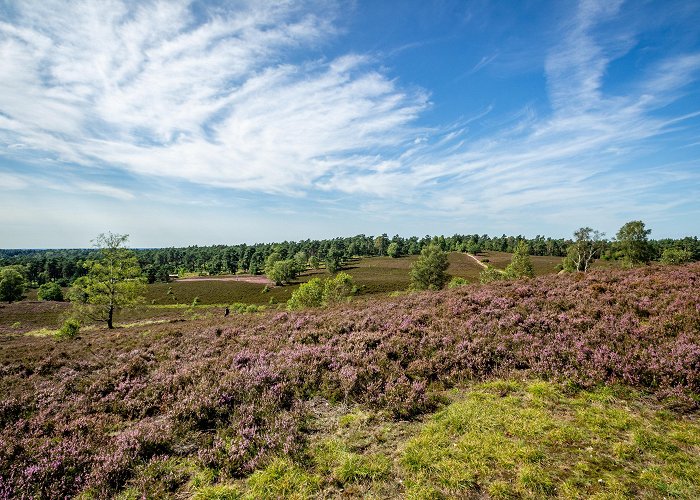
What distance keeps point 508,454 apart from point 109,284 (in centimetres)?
4674

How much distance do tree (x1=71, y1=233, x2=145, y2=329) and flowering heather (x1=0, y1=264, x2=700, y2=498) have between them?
2639cm

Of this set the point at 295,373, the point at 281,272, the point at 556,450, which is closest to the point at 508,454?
the point at 556,450

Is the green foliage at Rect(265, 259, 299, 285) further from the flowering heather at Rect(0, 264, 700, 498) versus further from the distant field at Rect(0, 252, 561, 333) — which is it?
the flowering heather at Rect(0, 264, 700, 498)

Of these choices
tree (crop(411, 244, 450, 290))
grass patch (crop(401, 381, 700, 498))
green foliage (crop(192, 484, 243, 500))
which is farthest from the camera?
tree (crop(411, 244, 450, 290))

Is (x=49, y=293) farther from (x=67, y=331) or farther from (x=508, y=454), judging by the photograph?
(x=508, y=454)

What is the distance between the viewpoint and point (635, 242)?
2579 inches

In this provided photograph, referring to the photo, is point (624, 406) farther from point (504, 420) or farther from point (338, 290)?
point (338, 290)

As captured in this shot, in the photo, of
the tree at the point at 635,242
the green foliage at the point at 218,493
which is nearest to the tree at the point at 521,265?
the tree at the point at 635,242

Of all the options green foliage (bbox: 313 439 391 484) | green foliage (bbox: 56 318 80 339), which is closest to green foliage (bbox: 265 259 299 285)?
green foliage (bbox: 56 318 80 339)

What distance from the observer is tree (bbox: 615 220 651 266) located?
6512 centimetres

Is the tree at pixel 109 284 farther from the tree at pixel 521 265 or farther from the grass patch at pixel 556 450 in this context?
the tree at pixel 521 265

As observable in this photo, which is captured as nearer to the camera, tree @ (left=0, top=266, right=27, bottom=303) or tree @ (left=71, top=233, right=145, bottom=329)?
tree @ (left=71, top=233, right=145, bottom=329)

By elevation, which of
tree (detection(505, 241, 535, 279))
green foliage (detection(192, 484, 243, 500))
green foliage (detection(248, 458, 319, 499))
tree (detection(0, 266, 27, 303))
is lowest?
tree (detection(0, 266, 27, 303))

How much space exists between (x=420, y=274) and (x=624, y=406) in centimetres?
6263
